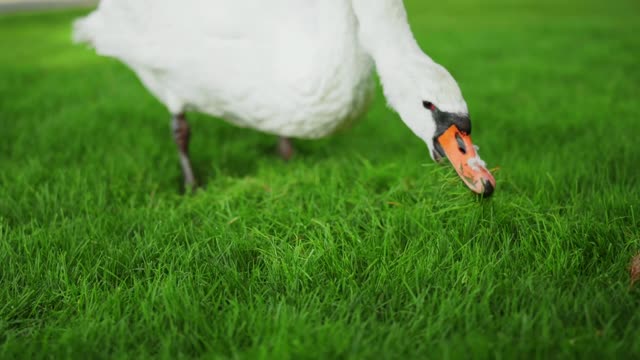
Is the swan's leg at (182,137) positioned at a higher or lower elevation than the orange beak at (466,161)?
lower

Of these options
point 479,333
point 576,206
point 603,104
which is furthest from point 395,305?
point 603,104

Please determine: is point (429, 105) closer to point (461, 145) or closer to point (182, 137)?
point (461, 145)

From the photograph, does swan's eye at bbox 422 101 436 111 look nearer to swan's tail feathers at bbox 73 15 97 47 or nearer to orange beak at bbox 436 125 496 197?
orange beak at bbox 436 125 496 197

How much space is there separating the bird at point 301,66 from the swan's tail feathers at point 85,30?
49 cm

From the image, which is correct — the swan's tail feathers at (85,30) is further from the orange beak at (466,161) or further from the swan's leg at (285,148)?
the orange beak at (466,161)

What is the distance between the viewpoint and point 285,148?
4.30m

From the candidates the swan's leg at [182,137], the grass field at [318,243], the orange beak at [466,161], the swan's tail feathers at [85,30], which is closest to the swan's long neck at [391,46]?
the orange beak at [466,161]

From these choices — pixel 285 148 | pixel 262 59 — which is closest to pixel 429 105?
pixel 262 59

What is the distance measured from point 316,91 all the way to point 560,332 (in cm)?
162

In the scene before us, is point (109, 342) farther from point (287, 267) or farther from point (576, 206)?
point (576, 206)

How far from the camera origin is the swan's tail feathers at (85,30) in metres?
4.08

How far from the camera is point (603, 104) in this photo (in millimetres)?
5125

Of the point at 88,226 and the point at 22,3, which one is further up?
the point at 22,3

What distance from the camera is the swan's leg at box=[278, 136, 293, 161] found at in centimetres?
429
